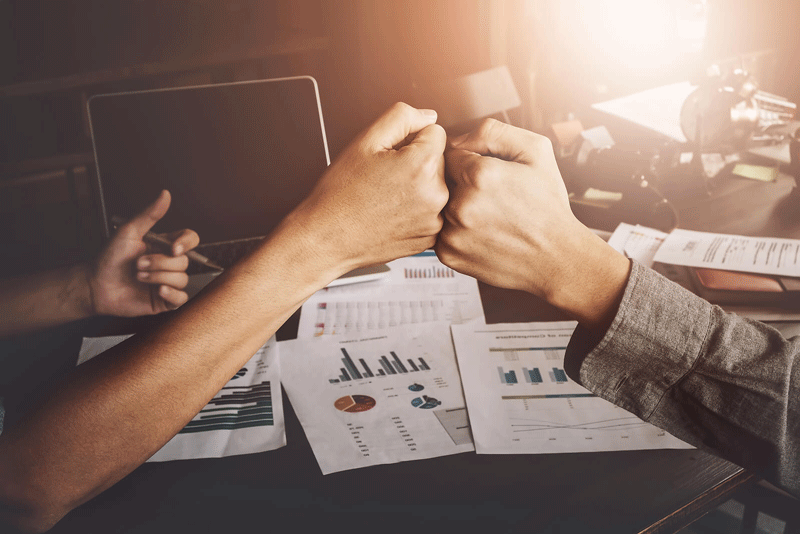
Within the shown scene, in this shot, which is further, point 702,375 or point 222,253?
point 222,253

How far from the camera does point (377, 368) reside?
2.59 feet

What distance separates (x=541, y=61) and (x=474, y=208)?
1522 millimetres

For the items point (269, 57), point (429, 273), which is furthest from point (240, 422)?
point (269, 57)

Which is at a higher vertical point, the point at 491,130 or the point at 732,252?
the point at 491,130

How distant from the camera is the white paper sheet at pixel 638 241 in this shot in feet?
3.56

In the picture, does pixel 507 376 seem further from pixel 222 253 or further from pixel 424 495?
pixel 222 253

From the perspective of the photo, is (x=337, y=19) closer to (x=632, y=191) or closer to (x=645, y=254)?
(x=632, y=191)

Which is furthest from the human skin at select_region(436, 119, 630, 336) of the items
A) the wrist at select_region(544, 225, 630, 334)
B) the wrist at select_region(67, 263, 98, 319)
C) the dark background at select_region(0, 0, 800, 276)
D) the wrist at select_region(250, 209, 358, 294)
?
the dark background at select_region(0, 0, 800, 276)

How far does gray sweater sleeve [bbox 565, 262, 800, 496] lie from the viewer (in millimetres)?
553

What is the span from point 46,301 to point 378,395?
2.30ft

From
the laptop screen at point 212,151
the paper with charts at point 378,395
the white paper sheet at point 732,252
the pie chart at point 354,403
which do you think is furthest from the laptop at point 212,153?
the white paper sheet at point 732,252

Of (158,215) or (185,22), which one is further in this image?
(185,22)

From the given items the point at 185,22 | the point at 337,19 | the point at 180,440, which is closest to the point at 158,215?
the point at 180,440

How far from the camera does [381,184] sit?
0.59 metres
